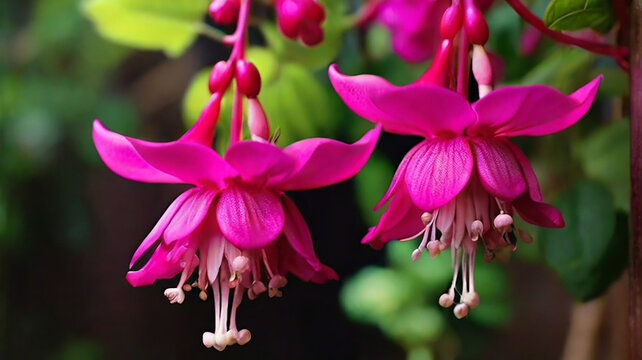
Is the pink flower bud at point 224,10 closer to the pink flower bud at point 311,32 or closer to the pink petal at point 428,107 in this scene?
the pink flower bud at point 311,32

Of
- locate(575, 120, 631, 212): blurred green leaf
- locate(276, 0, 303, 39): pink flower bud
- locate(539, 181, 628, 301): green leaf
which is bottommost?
locate(539, 181, 628, 301): green leaf

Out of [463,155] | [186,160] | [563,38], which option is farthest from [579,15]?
[186,160]

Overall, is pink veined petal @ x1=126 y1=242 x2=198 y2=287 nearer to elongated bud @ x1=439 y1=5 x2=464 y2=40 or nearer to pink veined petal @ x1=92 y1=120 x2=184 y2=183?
pink veined petal @ x1=92 y1=120 x2=184 y2=183

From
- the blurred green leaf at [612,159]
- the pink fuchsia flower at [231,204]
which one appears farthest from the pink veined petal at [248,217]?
the blurred green leaf at [612,159]

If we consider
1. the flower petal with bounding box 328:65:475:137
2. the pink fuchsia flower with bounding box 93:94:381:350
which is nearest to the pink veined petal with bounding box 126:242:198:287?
the pink fuchsia flower with bounding box 93:94:381:350

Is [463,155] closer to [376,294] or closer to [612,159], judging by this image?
[612,159]

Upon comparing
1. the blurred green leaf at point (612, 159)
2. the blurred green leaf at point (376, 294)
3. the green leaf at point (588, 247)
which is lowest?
the blurred green leaf at point (376, 294)

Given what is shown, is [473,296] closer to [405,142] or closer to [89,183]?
[405,142]
